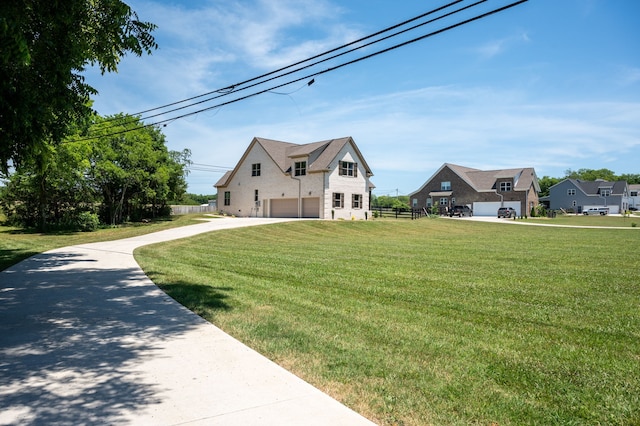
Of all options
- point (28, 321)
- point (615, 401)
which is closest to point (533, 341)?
point (615, 401)

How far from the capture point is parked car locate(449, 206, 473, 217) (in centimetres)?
5575

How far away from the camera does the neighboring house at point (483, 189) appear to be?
58406 mm

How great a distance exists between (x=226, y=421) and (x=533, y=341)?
13.4 feet

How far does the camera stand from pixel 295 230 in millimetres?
25797

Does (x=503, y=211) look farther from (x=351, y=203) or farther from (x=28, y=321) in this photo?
(x=28, y=321)

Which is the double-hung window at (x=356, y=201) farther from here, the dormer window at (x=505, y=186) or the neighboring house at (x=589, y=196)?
the neighboring house at (x=589, y=196)

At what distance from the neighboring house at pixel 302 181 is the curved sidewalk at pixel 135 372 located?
27.9m

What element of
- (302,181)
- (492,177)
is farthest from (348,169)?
(492,177)

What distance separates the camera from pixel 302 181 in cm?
3594

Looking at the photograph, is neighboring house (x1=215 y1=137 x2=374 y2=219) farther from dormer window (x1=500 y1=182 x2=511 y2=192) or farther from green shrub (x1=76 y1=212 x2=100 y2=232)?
dormer window (x1=500 y1=182 x2=511 y2=192)

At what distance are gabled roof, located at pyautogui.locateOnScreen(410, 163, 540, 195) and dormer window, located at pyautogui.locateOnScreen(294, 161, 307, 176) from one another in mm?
32898

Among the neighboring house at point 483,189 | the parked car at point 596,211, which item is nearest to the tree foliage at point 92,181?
the neighboring house at point 483,189

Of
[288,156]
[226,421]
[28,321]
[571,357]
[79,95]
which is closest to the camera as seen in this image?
[226,421]

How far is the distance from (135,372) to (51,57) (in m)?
5.71
